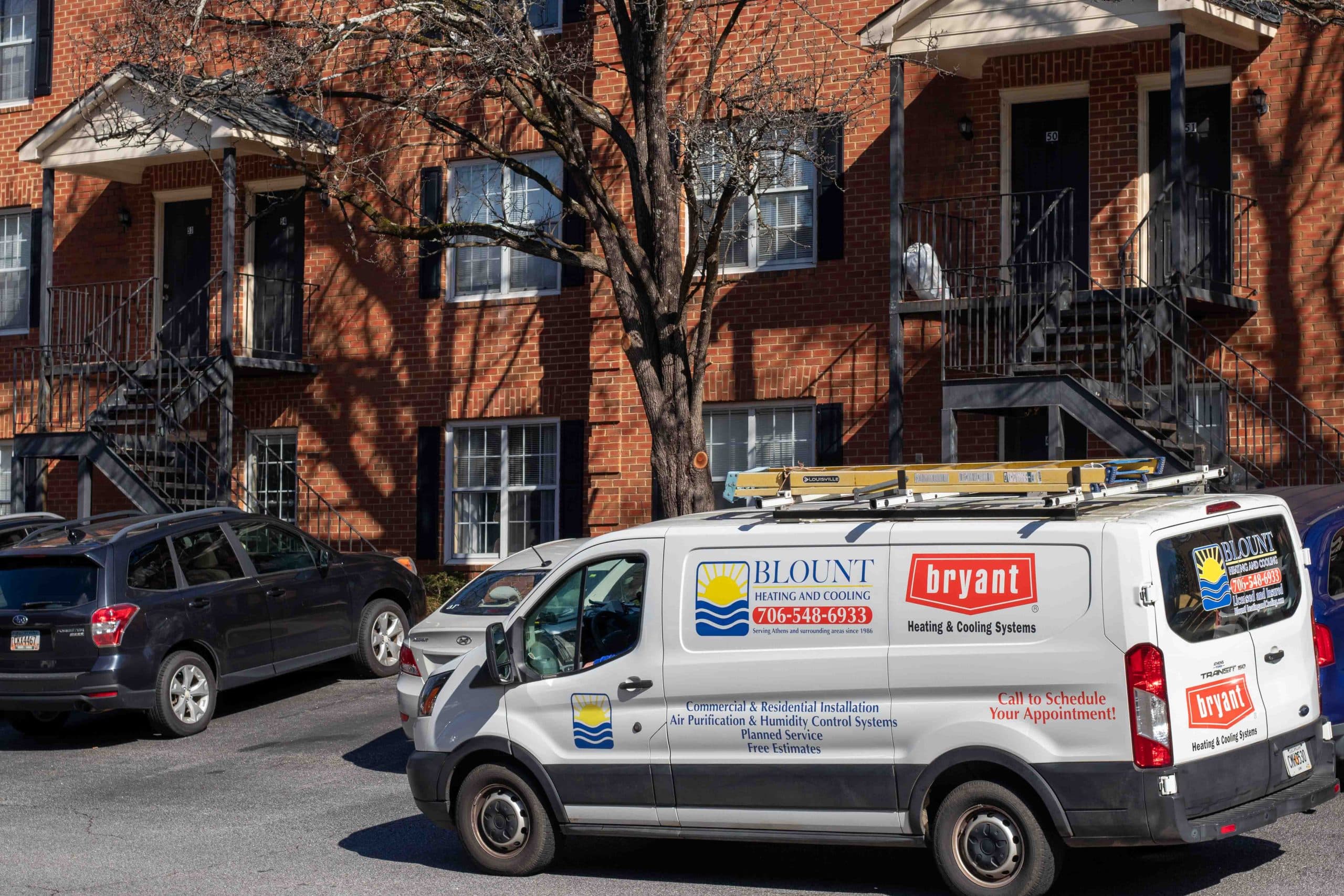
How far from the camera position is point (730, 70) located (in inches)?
658

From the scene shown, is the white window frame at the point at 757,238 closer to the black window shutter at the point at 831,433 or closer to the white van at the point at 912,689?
the black window shutter at the point at 831,433

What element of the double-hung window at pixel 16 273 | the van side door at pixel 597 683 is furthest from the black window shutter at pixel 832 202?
the double-hung window at pixel 16 273

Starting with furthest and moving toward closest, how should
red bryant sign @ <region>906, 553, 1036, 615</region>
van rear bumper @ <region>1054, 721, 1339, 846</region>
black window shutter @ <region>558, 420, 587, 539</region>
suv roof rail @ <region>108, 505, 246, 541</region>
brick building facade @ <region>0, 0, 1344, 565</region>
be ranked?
black window shutter @ <region>558, 420, 587, 539</region>, brick building facade @ <region>0, 0, 1344, 565</region>, suv roof rail @ <region>108, 505, 246, 541</region>, red bryant sign @ <region>906, 553, 1036, 615</region>, van rear bumper @ <region>1054, 721, 1339, 846</region>

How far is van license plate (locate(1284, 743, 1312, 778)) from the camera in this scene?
700 cm

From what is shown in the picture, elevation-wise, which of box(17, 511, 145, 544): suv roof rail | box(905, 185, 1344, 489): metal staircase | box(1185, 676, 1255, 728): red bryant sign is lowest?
box(1185, 676, 1255, 728): red bryant sign

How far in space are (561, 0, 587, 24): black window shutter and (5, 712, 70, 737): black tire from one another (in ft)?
31.4

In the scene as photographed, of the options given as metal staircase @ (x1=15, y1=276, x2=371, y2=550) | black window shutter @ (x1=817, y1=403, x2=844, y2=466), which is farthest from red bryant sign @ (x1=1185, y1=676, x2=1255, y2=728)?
metal staircase @ (x1=15, y1=276, x2=371, y2=550)

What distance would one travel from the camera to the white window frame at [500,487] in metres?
18.2

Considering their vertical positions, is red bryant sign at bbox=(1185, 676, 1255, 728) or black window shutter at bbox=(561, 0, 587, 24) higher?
black window shutter at bbox=(561, 0, 587, 24)

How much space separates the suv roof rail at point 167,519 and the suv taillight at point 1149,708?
8498mm

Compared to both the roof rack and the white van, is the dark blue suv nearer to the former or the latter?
the white van

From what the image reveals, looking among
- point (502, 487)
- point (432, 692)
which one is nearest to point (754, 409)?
point (502, 487)

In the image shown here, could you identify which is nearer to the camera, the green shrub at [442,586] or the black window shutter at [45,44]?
the green shrub at [442,586]

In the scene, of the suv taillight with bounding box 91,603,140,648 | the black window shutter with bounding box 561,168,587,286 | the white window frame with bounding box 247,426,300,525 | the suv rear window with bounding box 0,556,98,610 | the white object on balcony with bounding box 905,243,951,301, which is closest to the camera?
the suv taillight with bounding box 91,603,140,648
